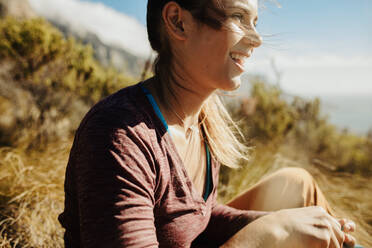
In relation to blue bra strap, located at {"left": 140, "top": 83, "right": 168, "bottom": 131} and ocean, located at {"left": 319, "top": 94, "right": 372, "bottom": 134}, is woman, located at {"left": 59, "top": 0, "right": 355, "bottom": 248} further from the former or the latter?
ocean, located at {"left": 319, "top": 94, "right": 372, "bottom": 134}

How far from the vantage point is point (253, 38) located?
46.1 inches

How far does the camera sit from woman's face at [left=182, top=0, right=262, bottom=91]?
1061 millimetres

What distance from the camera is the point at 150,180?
88 centimetres

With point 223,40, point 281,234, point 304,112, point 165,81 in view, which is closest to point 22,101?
point 165,81

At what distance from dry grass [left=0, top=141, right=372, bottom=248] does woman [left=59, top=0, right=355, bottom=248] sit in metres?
0.71

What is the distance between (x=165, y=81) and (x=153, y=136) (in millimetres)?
357

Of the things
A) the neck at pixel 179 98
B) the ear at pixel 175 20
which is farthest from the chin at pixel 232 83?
the ear at pixel 175 20

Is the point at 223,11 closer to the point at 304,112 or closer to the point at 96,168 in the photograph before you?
the point at 96,168

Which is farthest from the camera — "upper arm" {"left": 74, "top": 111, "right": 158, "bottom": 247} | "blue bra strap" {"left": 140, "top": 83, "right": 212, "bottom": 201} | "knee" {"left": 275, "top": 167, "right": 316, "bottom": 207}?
"knee" {"left": 275, "top": 167, "right": 316, "bottom": 207}

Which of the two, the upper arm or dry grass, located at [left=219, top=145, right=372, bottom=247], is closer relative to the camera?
the upper arm

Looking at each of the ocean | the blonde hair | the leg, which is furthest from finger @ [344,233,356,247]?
the ocean

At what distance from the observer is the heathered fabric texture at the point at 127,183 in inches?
29.9

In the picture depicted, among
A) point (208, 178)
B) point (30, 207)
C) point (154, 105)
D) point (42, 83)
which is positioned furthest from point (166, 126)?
point (42, 83)

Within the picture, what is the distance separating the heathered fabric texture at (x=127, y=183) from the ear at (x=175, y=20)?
27cm
